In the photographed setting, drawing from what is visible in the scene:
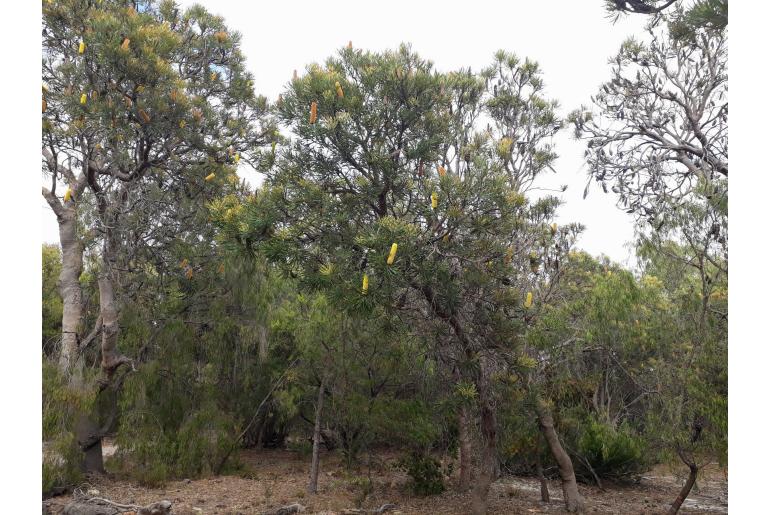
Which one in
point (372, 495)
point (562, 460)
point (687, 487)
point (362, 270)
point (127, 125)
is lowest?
point (372, 495)

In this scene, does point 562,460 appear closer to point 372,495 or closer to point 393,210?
point 372,495

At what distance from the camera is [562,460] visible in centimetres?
697

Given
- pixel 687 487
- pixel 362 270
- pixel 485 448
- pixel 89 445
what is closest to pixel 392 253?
pixel 362 270

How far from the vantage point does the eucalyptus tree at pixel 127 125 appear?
7.04m

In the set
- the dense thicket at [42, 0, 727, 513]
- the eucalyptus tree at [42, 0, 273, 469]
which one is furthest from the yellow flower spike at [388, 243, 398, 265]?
the eucalyptus tree at [42, 0, 273, 469]

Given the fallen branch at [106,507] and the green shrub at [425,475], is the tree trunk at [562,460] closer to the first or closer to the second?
the green shrub at [425,475]

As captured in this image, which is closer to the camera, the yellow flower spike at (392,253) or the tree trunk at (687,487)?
the yellow flower spike at (392,253)

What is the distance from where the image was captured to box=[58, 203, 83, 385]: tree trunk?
837 cm

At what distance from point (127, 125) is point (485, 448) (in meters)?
5.56

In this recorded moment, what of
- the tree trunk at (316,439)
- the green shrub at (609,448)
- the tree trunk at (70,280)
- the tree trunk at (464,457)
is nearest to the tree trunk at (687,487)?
the green shrub at (609,448)

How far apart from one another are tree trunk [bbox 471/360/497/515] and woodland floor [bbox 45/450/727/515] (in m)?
0.91

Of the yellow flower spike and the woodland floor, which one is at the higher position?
the yellow flower spike

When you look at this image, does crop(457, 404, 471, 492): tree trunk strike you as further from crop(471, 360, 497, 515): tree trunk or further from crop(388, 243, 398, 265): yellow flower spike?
crop(388, 243, 398, 265): yellow flower spike

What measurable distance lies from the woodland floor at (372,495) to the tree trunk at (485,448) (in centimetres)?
91
